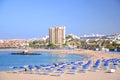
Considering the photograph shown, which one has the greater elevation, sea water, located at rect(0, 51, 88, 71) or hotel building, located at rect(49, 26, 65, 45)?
hotel building, located at rect(49, 26, 65, 45)

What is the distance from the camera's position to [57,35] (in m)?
62.2

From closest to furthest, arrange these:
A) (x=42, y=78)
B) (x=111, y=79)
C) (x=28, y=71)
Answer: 1. (x=111, y=79)
2. (x=42, y=78)
3. (x=28, y=71)

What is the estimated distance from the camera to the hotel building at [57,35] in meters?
61.1

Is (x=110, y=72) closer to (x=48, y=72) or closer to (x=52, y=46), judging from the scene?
(x=48, y=72)

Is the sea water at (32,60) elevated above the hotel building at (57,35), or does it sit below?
below

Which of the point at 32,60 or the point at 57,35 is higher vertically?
the point at 57,35

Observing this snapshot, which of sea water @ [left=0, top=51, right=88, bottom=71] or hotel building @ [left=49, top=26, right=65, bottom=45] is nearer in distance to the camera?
sea water @ [left=0, top=51, right=88, bottom=71]

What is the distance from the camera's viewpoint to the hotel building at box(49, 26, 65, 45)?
61094 millimetres

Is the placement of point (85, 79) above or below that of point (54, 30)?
below

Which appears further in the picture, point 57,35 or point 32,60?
point 57,35

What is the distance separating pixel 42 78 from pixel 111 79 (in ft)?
6.40

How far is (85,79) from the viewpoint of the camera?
7598 millimetres

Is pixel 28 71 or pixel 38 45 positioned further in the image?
pixel 38 45

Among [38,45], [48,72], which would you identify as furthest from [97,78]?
[38,45]
